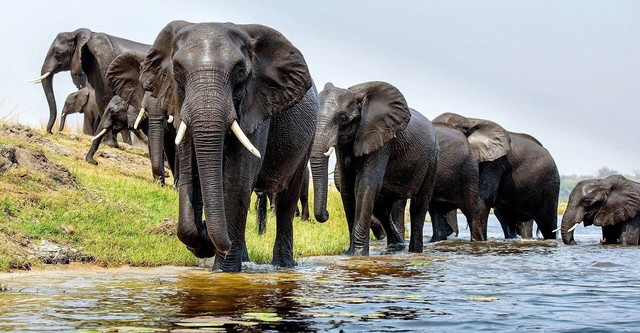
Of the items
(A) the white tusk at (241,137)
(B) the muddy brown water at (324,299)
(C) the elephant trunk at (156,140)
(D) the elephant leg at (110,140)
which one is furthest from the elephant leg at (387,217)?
(D) the elephant leg at (110,140)

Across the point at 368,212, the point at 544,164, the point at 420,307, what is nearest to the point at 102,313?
the point at 420,307

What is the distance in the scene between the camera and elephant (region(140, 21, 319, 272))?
344 inches

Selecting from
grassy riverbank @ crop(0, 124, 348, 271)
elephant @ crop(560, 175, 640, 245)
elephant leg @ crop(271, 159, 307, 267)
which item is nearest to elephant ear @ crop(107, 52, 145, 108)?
grassy riverbank @ crop(0, 124, 348, 271)

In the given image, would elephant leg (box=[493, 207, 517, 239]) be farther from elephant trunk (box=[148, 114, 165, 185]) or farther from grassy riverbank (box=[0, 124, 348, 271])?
elephant trunk (box=[148, 114, 165, 185])

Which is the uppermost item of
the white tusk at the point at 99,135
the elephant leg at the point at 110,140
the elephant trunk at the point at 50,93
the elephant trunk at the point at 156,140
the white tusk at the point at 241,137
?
the elephant trunk at the point at 50,93

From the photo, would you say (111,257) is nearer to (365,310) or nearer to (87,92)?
(365,310)

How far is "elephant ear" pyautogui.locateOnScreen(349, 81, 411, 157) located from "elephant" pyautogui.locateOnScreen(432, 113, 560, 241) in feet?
25.7

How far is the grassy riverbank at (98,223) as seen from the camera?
11273mm

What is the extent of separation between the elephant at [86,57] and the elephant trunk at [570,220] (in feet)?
31.7

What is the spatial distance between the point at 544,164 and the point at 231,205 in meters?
17.6

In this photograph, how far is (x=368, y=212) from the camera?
14828mm

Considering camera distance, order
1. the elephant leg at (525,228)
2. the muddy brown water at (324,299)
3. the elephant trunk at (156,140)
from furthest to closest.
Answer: the elephant leg at (525,228)
the elephant trunk at (156,140)
the muddy brown water at (324,299)

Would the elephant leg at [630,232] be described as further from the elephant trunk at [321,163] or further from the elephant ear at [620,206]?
the elephant trunk at [321,163]

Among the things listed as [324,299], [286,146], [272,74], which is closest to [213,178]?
[324,299]
